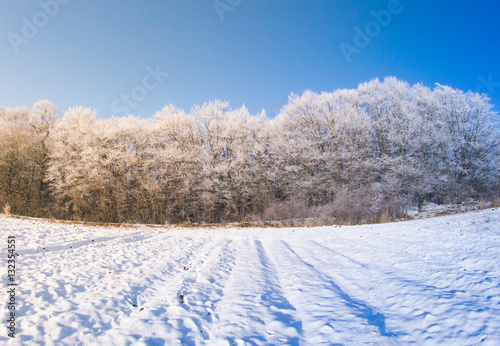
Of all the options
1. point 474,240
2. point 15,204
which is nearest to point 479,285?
point 474,240

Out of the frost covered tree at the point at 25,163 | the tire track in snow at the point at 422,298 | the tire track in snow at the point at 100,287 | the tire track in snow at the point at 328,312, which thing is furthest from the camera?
the frost covered tree at the point at 25,163

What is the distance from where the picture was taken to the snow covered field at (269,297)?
3137 millimetres

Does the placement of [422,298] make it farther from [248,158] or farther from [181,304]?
[248,158]

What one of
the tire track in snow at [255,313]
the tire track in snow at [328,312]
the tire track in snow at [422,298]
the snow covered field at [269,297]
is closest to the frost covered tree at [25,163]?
the snow covered field at [269,297]

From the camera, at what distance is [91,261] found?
21.9 feet

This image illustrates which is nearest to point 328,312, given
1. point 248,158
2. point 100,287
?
point 100,287

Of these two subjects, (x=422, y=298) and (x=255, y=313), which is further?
(x=255, y=313)

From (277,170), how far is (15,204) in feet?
99.2

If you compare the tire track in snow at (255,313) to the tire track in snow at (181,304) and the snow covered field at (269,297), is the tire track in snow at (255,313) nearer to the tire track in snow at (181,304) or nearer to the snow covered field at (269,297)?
the snow covered field at (269,297)

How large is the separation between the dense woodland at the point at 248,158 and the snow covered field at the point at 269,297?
17.4 meters

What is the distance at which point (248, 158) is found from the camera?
2867cm

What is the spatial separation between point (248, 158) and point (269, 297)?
80.4 feet

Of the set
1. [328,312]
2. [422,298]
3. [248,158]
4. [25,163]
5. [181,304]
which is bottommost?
[181,304]

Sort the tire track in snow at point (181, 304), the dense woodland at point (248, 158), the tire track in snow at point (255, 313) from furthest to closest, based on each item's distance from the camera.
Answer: the dense woodland at point (248, 158), the tire track in snow at point (181, 304), the tire track in snow at point (255, 313)
